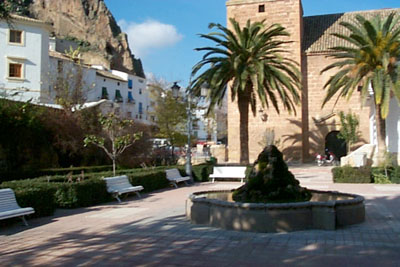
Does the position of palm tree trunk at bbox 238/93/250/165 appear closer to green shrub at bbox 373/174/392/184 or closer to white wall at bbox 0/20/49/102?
green shrub at bbox 373/174/392/184

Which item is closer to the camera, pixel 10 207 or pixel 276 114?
pixel 10 207

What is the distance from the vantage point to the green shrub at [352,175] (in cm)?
1628

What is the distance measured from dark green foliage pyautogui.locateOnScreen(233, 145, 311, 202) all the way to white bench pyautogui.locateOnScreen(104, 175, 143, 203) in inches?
183

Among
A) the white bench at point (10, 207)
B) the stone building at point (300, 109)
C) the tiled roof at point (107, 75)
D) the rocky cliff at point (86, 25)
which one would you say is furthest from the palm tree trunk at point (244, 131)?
the rocky cliff at point (86, 25)

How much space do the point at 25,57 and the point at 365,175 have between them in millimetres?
30920

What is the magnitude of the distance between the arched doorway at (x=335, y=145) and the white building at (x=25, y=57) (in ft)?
80.8

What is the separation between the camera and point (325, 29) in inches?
1234

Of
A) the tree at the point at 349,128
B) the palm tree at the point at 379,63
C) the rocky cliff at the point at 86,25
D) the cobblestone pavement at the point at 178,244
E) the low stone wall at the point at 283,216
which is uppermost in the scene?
the rocky cliff at the point at 86,25

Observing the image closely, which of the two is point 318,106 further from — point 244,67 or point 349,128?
point 244,67

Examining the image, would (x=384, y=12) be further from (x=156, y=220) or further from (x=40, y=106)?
(x=156, y=220)

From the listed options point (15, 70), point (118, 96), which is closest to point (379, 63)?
point (15, 70)

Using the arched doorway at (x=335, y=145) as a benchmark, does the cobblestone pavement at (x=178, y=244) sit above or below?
below

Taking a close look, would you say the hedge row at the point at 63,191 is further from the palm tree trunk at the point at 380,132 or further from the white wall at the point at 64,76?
the white wall at the point at 64,76

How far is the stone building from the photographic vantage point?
28.9 m
